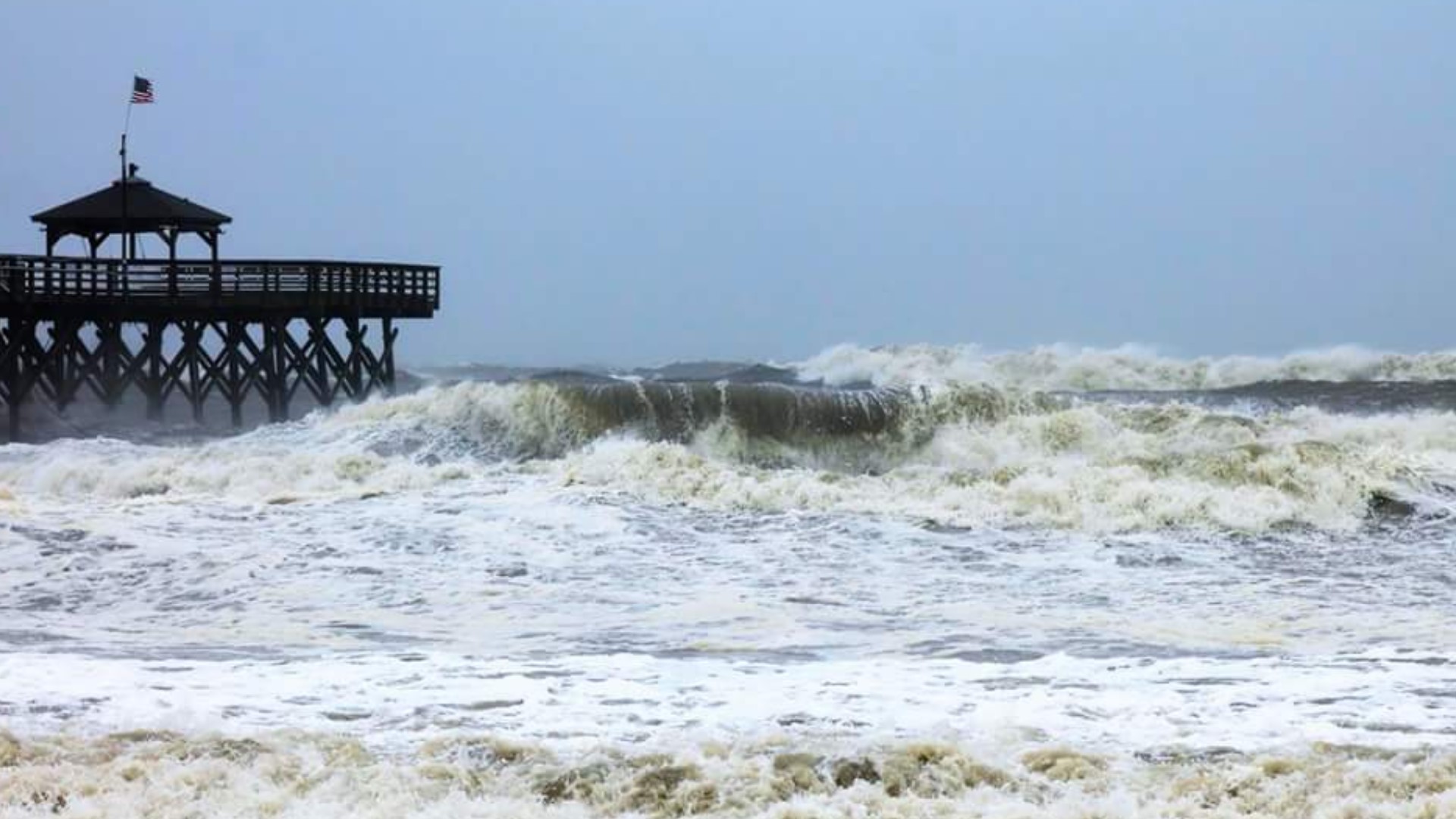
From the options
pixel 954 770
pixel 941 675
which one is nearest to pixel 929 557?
pixel 941 675

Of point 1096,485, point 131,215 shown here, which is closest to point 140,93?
point 131,215

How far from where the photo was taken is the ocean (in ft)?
25.4

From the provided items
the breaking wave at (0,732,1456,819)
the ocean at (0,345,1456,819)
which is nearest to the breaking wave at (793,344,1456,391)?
the ocean at (0,345,1456,819)

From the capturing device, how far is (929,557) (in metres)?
16.3

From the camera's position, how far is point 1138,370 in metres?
43.7

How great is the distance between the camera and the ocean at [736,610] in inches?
305

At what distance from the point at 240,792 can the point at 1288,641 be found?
24.2 ft

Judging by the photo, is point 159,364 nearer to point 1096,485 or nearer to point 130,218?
point 130,218

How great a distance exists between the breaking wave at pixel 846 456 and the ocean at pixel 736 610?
0.07 meters

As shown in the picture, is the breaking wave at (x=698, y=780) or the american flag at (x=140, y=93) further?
the american flag at (x=140, y=93)

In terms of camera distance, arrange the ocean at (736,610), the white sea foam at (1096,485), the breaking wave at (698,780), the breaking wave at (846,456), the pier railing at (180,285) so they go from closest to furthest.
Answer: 1. the breaking wave at (698,780)
2. the ocean at (736,610)
3. the white sea foam at (1096,485)
4. the breaking wave at (846,456)
5. the pier railing at (180,285)

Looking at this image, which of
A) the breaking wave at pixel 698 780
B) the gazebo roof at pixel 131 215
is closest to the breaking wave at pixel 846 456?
the gazebo roof at pixel 131 215

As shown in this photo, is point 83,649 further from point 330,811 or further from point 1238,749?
point 1238,749

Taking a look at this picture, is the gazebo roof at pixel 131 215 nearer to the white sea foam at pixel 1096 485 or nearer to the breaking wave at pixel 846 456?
the breaking wave at pixel 846 456
